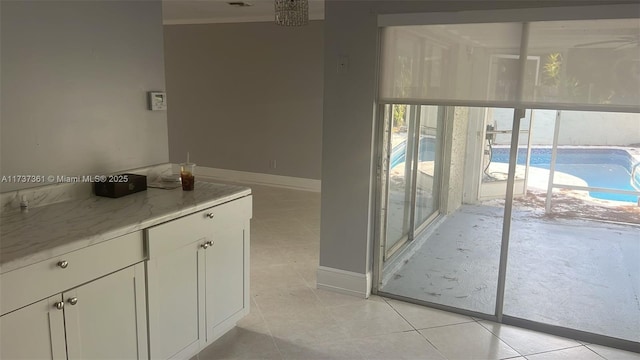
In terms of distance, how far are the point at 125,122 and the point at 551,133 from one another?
106 inches

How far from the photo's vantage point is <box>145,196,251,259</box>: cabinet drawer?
2.22 meters

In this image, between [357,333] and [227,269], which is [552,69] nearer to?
[357,333]

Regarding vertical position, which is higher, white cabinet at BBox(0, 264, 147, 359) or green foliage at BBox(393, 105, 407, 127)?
green foliage at BBox(393, 105, 407, 127)

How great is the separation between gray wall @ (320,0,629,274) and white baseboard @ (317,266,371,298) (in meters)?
0.04

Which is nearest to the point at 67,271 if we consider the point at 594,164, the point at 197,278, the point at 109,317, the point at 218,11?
the point at 109,317

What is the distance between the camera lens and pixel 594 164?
338 cm

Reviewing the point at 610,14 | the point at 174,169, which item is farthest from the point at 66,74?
the point at 610,14

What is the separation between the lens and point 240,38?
23.4 ft

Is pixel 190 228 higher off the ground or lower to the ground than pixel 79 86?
lower

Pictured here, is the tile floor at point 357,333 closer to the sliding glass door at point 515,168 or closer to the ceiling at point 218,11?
the sliding glass door at point 515,168

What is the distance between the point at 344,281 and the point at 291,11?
6.40 feet

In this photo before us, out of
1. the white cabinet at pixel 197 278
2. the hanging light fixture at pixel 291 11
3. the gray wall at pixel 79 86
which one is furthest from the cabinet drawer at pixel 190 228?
the hanging light fixture at pixel 291 11

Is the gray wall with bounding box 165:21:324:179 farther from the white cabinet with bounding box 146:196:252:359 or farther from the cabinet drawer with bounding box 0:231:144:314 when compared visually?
the cabinet drawer with bounding box 0:231:144:314

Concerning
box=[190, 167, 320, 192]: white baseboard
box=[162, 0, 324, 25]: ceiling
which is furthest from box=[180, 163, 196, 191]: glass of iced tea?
box=[190, 167, 320, 192]: white baseboard
